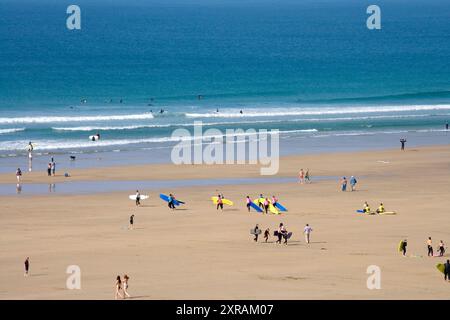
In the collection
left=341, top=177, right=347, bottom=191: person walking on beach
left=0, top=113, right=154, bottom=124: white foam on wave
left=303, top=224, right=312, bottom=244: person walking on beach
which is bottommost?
left=303, top=224, right=312, bottom=244: person walking on beach

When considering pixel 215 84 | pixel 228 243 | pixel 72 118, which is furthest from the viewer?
pixel 215 84

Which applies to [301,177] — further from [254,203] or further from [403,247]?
[403,247]

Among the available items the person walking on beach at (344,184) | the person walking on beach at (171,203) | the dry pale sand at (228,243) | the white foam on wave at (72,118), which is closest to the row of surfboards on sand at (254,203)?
the person walking on beach at (171,203)

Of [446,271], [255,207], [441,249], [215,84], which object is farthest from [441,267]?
[215,84]

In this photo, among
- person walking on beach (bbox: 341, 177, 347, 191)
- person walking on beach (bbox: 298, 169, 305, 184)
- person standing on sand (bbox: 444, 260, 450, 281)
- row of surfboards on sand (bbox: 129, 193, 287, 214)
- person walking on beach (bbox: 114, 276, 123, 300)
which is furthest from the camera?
person walking on beach (bbox: 298, 169, 305, 184)

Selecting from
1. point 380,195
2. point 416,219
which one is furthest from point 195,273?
point 380,195

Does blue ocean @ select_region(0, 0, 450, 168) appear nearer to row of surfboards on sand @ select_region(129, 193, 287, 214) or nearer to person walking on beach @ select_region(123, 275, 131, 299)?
row of surfboards on sand @ select_region(129, 193, 287, 214)

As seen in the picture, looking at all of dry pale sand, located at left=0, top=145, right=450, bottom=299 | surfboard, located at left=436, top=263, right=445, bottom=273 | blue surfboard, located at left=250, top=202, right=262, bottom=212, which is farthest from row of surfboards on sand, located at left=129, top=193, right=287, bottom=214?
surfboard, located at left=436, top=263, right=445, bottom=273

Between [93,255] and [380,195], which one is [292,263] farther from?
[380,195]
